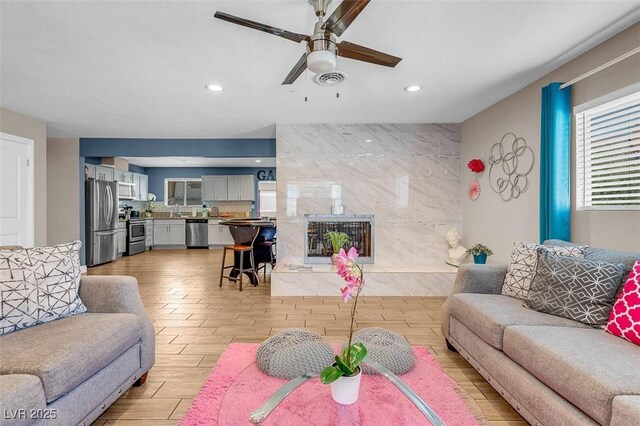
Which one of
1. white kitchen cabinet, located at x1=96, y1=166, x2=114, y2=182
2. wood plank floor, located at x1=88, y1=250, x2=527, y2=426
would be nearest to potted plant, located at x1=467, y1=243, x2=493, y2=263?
wood plank floor, located at x1=88, y1=250, x2=527, y2=426

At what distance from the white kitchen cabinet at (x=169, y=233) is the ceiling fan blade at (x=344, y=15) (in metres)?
8.16

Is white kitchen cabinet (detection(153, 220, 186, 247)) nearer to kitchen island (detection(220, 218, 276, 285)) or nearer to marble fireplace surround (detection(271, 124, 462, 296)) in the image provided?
kitchen island (detection(220, 218, 276, 285))

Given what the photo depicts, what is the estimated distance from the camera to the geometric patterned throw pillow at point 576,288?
175cm

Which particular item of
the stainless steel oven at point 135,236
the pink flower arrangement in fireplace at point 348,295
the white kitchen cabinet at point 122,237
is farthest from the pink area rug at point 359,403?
the stainless steel oven at point 135,236

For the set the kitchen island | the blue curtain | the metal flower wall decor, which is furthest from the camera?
the kitchen island

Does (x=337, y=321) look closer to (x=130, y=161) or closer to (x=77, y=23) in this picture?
(x=77, y=23)

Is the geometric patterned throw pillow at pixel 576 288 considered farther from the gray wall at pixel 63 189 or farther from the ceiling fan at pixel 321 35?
the gray wall at pixel 63 189

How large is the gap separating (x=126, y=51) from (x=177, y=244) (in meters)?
7.15

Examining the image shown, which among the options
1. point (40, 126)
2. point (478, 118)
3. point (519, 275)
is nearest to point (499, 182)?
point (478, 118)

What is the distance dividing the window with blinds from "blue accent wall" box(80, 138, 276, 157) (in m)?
4.44

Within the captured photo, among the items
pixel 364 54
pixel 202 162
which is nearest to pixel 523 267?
pixel 364 54

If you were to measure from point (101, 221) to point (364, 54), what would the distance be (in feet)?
21.1

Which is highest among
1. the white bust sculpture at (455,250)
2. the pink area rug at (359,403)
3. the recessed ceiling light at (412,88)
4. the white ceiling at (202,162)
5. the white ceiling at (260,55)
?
the white ceiling at (202,162)

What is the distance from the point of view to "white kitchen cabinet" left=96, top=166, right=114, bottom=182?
6.84 meters
